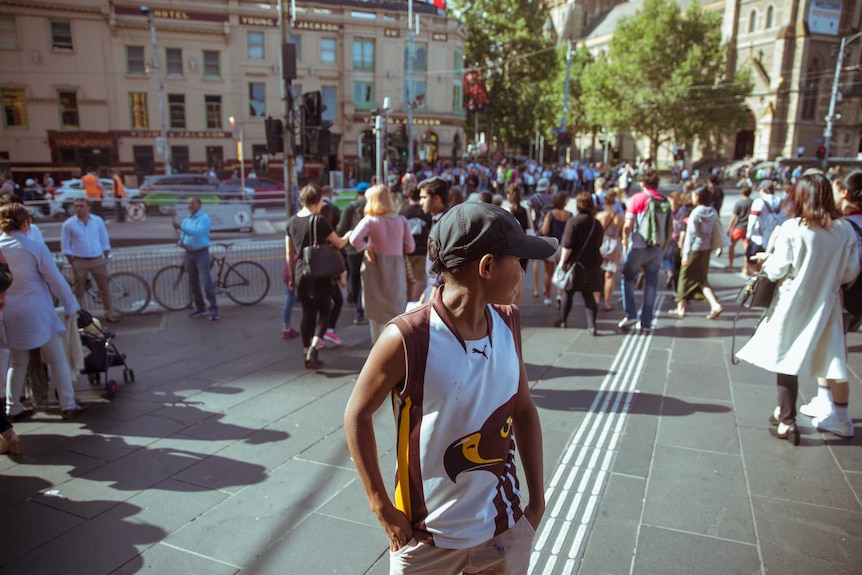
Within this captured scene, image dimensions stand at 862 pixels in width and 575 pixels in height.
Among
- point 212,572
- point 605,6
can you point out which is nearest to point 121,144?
point 212,572

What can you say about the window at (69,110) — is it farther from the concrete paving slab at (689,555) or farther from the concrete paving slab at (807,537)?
the concrete paving slab at (807,537)

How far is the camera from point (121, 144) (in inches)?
1399

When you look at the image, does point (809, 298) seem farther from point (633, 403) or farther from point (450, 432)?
point (450, 432)

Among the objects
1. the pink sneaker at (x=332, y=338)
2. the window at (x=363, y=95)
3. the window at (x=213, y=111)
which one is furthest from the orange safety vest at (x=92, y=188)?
the window at (x=363, y=95)

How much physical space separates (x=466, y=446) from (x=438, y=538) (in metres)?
0.28

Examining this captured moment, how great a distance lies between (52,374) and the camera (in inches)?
194

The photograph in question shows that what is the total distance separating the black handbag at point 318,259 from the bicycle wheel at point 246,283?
12.5ft

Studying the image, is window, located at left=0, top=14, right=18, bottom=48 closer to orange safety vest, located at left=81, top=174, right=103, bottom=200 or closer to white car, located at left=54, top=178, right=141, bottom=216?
white car, located at left=54, top=178, right=141, bottom=216

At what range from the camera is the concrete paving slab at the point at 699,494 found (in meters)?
3.42

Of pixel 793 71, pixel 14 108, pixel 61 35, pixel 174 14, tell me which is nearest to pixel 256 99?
pixel 174 14

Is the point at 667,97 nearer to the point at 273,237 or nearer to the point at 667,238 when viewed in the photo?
the point at 273,237

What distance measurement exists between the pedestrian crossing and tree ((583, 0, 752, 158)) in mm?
44447

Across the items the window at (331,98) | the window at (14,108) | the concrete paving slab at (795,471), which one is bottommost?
the concrete paving slab at (795,471)

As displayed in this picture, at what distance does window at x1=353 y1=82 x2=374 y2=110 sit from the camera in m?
40.1
